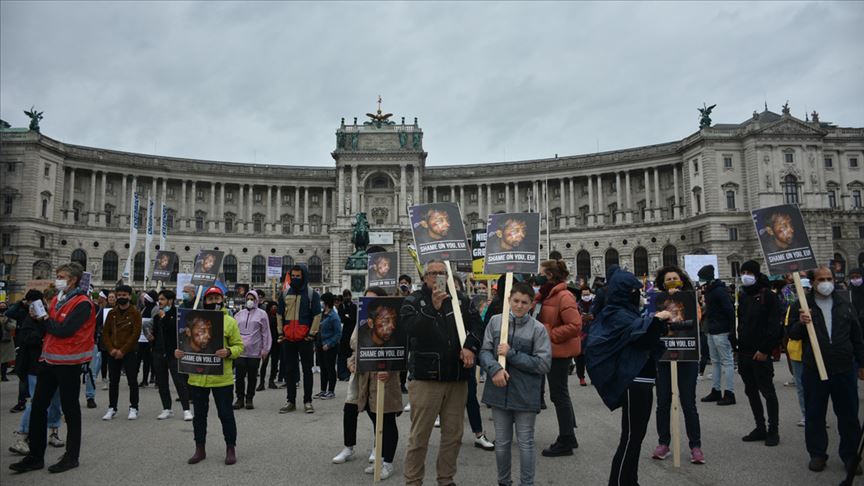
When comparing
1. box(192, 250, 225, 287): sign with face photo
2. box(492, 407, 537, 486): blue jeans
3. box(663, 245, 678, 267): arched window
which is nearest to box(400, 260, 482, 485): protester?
box(492, 407, 537, 486): blue jeans

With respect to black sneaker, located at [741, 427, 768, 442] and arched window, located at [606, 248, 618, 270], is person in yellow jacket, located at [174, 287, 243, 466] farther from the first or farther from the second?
arched window, located at [606, 248, 618, 270]

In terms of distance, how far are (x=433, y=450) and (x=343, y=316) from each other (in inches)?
289

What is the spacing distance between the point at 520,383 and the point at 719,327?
249 inches

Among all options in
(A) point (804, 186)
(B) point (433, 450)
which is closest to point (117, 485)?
(B) point (433, 450)

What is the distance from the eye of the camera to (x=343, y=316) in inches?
602

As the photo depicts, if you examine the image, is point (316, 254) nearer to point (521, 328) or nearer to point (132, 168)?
point (132, 168)

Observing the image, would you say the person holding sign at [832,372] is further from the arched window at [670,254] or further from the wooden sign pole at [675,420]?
the arched window at [670,254]

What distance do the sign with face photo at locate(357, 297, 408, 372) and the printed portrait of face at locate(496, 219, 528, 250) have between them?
6.40 ft

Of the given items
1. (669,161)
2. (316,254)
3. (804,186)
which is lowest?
(316,254)

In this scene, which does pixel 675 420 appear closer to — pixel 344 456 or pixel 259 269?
pixel 344 456

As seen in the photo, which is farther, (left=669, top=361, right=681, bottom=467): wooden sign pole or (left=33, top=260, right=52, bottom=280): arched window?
(left=33, top=260, right=52, bottom=280): arched window

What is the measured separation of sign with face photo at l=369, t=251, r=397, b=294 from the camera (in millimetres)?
15984

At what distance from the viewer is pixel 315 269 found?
69.8m

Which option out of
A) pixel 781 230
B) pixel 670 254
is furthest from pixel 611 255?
pixel 781 230
